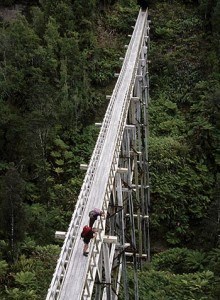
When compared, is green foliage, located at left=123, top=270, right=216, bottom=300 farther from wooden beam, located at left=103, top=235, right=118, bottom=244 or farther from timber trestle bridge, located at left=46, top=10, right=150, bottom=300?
wooden beam, located at left=103, top=235, right=118, bottom=244

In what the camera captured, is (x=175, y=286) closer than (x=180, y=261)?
Yes

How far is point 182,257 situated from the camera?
23906 mm

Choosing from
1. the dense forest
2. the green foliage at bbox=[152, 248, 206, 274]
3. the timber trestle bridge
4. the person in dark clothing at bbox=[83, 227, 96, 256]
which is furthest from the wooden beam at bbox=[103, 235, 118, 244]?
the green foliage at bbox=[152, 248, 206, 274]

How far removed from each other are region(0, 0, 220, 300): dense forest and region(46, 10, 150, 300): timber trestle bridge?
6.87ft

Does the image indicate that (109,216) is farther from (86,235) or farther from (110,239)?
(86,235)

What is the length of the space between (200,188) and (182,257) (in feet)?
19.9

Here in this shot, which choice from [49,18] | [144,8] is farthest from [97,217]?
[144,8]

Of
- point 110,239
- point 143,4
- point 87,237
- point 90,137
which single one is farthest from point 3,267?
point 143,4

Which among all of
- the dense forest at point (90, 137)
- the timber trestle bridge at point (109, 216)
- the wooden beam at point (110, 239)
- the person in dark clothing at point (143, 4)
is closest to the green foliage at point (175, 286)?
the dense forest at point (90, 137)

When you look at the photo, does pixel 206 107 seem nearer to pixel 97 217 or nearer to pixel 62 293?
pixel 97 217

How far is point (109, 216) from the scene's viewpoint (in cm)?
1572

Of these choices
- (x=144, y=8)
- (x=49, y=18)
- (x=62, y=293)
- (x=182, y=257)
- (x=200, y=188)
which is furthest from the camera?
(x=144, y=8)

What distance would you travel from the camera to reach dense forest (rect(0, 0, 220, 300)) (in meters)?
20.0

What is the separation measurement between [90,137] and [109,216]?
16755mm
